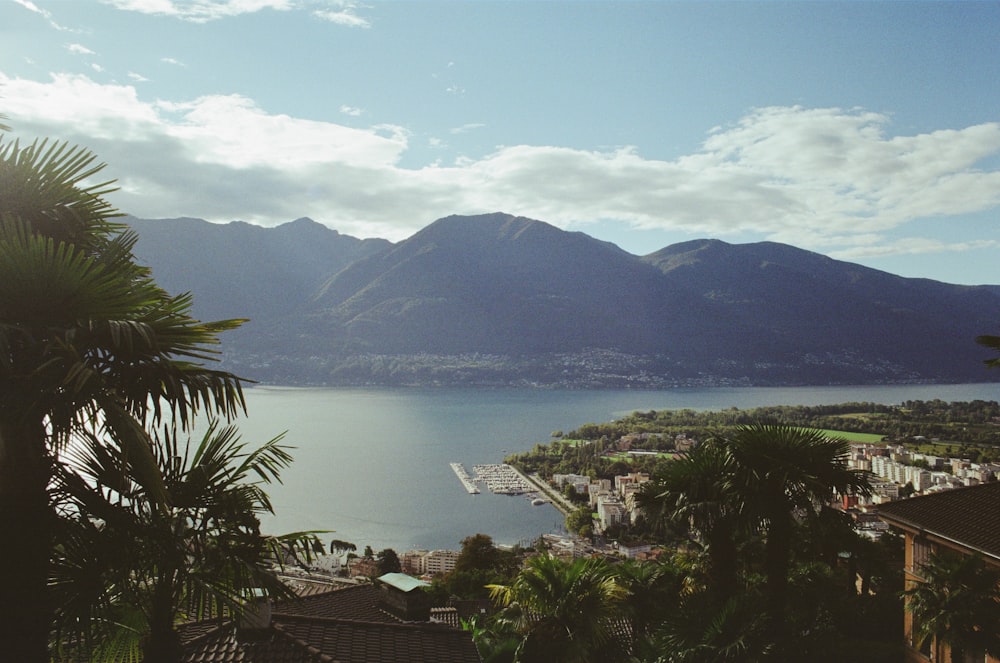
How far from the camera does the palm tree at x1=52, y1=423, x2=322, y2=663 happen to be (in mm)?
2723

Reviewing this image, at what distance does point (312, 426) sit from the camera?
92.7m

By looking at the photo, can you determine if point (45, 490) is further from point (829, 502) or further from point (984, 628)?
point (984, 628)

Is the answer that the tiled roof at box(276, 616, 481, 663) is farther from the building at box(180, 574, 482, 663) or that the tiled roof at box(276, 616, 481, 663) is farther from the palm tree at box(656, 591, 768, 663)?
the palm tree at box(656, 591, 768, 663)

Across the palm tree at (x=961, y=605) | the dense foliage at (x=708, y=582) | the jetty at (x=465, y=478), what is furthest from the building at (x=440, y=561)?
the palm tree at (x=961, y=605)

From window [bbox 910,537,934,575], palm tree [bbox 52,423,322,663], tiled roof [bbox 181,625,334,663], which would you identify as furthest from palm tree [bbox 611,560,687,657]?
palm tree [bbox 52,423,322,663]

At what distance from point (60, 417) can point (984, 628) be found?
23.6 ft

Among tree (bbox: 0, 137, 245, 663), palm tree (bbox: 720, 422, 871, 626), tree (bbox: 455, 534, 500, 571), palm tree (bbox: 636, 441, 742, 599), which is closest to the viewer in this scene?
tree (bbox: 0, 137, 245, 663)

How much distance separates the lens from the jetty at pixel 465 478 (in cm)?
5772

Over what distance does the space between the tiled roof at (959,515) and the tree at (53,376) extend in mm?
7167

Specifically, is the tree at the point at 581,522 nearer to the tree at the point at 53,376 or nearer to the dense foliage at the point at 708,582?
the dense foliage at the point at 708,582

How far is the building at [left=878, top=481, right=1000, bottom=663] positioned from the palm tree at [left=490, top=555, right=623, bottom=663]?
10.9 feet

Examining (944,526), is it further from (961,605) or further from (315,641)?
(315,641)

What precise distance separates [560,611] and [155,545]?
3.80 meters

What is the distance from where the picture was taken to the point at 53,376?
2.42 m
